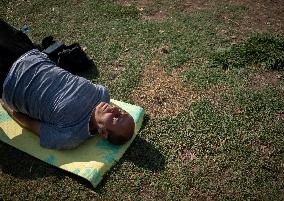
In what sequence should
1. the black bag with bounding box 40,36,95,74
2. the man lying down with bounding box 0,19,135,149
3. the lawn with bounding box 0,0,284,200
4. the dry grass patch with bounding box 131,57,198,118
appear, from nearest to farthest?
the lawn with bounding box 0,0,284,200, the man lying down with bounding box 0,19,135,149, the dry grass patch with bounding box 131,57,198,118, the black bag with bounding box 40,36,95,74

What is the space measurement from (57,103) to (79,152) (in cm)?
76

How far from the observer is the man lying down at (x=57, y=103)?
4711 millimetres

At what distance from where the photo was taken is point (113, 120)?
4.60m

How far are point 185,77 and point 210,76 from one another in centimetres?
43

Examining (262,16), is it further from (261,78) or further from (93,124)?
(93,124)

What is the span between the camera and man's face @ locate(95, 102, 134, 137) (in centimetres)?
461

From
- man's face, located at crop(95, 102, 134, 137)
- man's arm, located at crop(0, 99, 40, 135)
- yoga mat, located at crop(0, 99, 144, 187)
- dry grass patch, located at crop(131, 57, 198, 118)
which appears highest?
man's face, located at crop(95, 102, 134, 137)

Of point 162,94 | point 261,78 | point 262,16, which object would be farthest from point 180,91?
point 262,16

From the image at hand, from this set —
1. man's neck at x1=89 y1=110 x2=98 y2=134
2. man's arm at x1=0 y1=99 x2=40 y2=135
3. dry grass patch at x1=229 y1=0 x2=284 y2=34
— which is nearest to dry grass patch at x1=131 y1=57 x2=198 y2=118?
man's neck at x1=89 y1=110 x2=98 y2=134

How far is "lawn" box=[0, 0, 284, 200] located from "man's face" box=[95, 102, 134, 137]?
1.59ft

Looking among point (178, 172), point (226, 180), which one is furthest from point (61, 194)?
point (226, 180)

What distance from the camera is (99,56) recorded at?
6734mm

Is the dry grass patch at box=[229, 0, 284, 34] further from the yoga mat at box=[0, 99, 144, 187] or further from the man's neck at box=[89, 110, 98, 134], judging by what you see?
the man's neck at box=[89, 110, 98, 134]

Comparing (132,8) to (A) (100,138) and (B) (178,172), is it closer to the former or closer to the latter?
(A) (100,138)
